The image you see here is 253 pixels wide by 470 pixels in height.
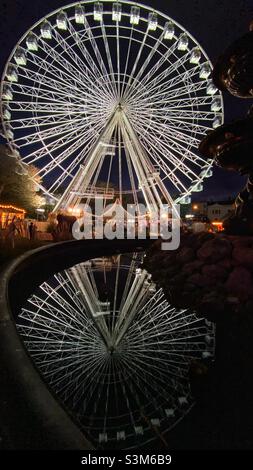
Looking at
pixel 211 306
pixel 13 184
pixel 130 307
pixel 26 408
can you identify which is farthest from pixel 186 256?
pixel 13 184

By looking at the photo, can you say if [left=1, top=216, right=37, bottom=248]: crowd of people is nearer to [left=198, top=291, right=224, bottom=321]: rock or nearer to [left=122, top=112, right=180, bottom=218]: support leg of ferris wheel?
[left=198, top=291, right=224, bottom=321]: rock

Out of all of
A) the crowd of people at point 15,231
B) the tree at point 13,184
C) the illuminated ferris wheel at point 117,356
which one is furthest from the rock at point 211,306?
the tree at point 13,184

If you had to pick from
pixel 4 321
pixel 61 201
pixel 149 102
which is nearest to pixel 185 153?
pixel 149 102

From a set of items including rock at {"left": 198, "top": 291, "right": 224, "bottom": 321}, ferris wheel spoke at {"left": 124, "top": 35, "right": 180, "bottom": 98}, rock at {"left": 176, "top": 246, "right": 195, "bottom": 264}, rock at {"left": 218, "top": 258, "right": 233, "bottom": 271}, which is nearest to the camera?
rock at {"left": 198, "top": 291, "right": 224, "bottom": 321}

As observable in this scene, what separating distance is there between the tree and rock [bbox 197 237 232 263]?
1582 cm

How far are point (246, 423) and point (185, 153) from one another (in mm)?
20217

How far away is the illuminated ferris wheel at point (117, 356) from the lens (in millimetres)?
2714

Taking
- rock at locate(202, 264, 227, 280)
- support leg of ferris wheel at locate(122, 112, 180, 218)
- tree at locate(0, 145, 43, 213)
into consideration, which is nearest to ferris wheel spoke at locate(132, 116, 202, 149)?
support leg of ferris wheel at locate(122, 112, 180, 218)

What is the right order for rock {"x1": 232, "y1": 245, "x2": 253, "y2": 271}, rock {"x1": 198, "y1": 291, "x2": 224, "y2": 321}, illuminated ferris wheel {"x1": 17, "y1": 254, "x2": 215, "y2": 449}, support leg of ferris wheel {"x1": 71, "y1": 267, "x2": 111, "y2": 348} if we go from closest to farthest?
illuminated ferris wheel {"x1": 17, "y1": 254, "x2": 215, "y2": 449} < support leg of ferris wheel {"x1": 71, "y1": 267, "x2": 111, "y2": 348} < rock {"x1": 198, "y1": 291, "x2": 224, "y2": 321} < rock {"x1": 232, "y1": 245, "x2": 253, "y2": 271}

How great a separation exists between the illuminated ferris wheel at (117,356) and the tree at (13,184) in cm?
1672

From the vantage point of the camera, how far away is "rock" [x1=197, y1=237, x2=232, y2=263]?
788 cm

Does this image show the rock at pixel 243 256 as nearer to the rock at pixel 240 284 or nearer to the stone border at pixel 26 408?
the rock at pixel 240 284

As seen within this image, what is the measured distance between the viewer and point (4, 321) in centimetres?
348
